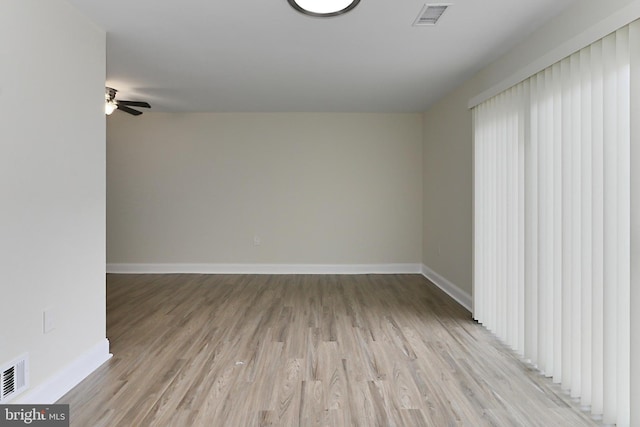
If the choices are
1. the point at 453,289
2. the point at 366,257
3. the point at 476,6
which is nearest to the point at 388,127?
the point at 366,257

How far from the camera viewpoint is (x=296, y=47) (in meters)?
3.48

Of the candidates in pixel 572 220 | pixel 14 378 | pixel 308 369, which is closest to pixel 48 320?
pixel 14 378

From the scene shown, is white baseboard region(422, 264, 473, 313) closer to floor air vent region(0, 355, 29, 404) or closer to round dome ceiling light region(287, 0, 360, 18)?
round dome ceiling light region(287, 0, 360, 18)

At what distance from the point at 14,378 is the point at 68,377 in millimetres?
488

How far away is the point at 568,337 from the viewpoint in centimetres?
260

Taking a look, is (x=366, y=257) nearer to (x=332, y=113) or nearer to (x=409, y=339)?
(x=332, y=113)

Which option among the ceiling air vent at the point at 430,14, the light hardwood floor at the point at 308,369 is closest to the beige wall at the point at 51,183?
the light hardwood floor at the point at 308,369

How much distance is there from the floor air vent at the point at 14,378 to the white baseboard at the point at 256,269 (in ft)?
14.1

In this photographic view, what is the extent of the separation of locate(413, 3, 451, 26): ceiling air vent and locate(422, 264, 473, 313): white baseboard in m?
2.81

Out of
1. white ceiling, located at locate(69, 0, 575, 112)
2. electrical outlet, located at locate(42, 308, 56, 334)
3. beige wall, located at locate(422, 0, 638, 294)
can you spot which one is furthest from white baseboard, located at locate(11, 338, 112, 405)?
beige wall, located at locate(422, 0, 638, 294)

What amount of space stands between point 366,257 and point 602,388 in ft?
14.4

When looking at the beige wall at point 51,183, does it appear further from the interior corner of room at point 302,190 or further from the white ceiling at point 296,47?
the white ceiling at point 296,47

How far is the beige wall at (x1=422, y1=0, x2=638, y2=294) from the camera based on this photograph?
264 cm

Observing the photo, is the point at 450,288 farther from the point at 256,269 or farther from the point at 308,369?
the point at 256,269
